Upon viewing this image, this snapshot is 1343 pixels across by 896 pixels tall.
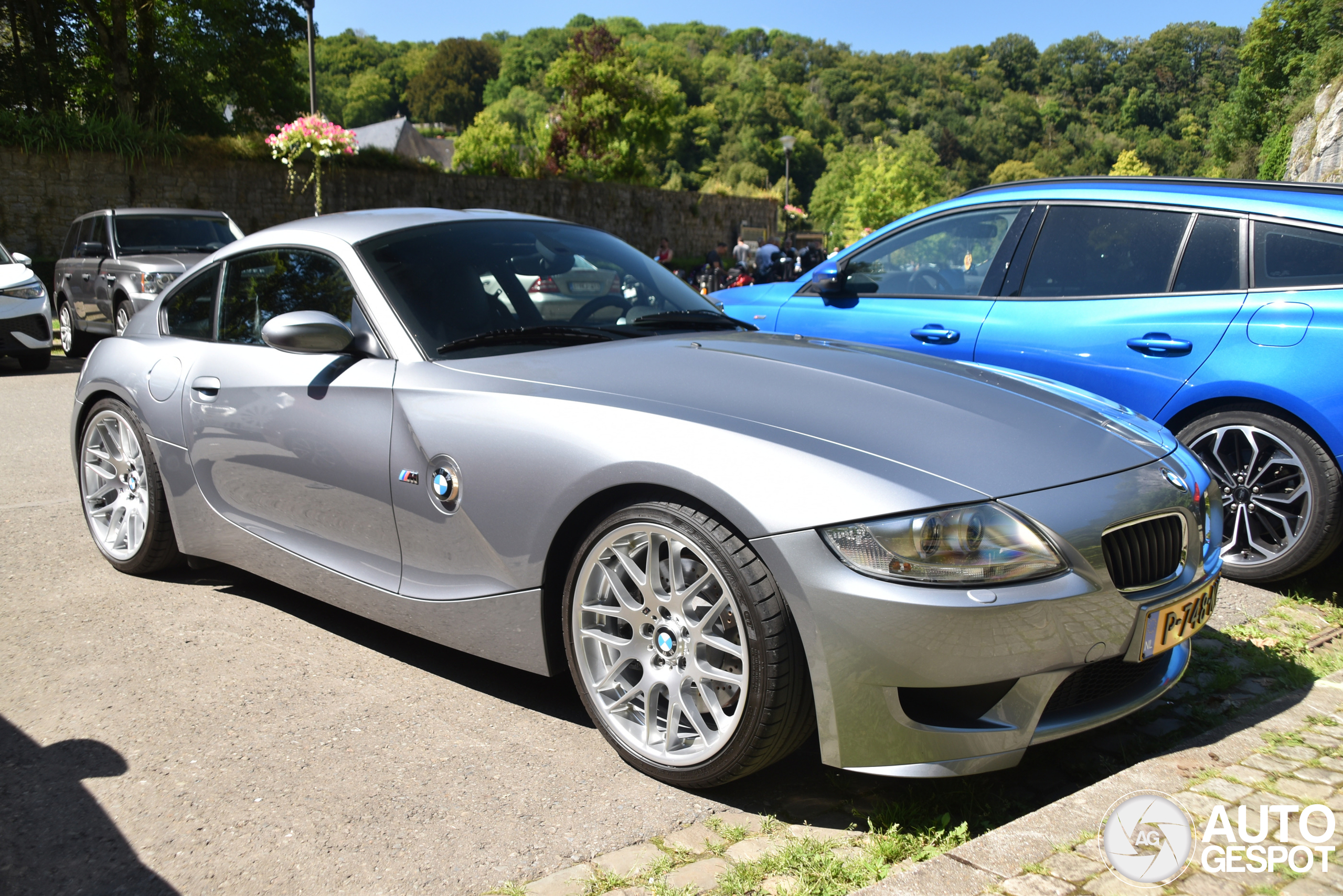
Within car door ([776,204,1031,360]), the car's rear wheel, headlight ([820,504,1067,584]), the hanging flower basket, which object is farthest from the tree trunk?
headlight ([820,504,1067,584])

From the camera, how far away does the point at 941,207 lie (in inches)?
203

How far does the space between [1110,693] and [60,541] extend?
15.1 ft

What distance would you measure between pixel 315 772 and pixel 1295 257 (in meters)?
3.97

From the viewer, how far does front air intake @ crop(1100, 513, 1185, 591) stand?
2.36 meters

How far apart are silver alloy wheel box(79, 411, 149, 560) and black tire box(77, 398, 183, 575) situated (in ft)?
0.05

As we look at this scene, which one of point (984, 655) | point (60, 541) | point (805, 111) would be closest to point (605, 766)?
point (984, 655)

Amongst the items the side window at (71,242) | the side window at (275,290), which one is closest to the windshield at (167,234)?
the side window at (71,242)

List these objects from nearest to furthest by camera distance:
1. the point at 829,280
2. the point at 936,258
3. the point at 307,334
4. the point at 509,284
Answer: the point at 307,334 < the point at 509,284 < the point at 936,258 < the point at 829,280

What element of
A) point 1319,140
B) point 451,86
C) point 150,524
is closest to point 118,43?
point 150,524

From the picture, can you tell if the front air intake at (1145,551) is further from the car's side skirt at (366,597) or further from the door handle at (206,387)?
the door handle at (206,387)

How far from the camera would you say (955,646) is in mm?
2166

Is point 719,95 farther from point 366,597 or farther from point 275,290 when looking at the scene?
point 366,597

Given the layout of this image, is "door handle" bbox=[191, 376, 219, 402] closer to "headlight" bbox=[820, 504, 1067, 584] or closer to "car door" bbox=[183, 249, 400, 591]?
"car door" bbox=[183, 249, 400, 591]

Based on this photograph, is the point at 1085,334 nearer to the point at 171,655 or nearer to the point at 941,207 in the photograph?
the point at 941,207
